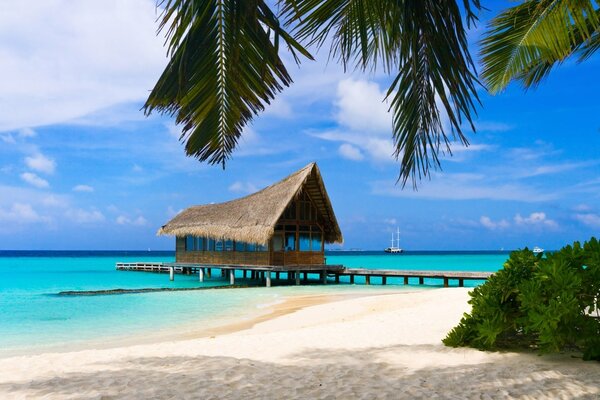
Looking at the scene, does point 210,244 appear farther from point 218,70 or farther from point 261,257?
point 218,70

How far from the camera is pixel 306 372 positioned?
5.24 m

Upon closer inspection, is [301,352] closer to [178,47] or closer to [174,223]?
[178,47]

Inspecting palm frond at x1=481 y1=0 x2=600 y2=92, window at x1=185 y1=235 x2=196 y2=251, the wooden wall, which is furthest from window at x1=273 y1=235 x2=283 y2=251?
palm frond at x1=481 y1=0 x2=600 y2=92

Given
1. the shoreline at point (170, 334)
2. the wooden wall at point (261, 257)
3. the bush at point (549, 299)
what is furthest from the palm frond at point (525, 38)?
the wooden wall at point (261, 257)

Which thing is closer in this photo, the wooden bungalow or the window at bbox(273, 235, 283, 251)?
the wooden bungalow

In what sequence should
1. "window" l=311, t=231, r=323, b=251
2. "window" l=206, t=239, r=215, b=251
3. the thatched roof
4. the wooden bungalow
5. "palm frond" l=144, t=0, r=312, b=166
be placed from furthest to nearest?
"window" l=206, t=239, r=215, b=251 < "window" l=311, t=231, r=323, b=251 < the wooden bungalow < the thatched roof < "palm frond" l=144, t=0, r=312, b=166

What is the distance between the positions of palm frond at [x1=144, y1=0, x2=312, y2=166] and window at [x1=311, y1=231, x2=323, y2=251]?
21302mm

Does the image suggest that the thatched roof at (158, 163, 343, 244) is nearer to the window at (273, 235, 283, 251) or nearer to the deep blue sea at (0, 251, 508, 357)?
the window at (273, 235, 283, 251)

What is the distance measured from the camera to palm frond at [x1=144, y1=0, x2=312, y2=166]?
8.02 feet

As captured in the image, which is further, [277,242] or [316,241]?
[316,241]

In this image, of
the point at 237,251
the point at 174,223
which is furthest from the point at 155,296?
the point at 174,223

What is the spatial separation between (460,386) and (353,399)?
948 mm

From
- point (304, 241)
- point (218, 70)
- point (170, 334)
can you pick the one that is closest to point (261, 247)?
point (304, 241)

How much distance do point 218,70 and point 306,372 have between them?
335 centimetres
